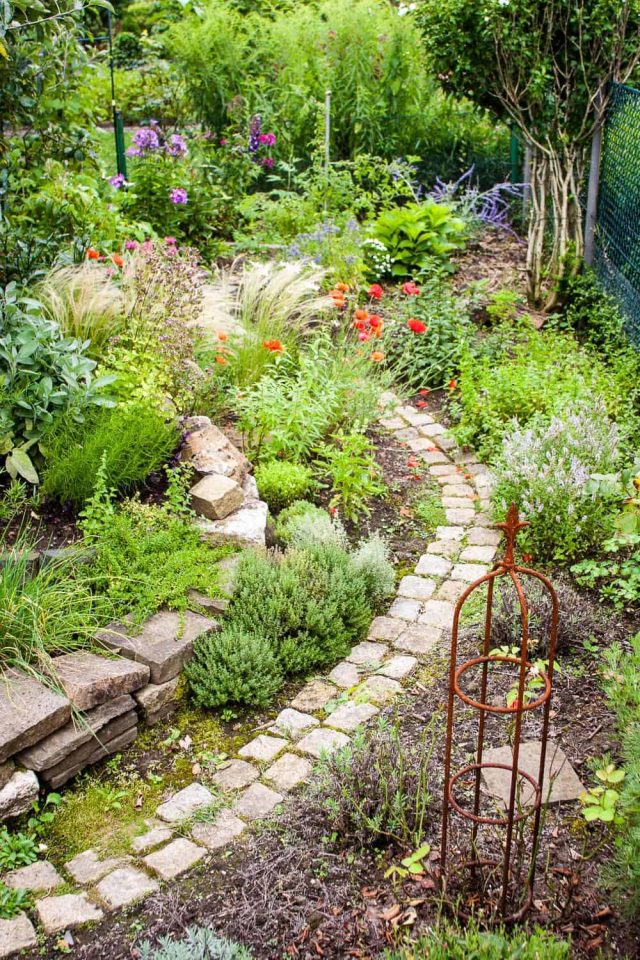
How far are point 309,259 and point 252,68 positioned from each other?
4.43 metres

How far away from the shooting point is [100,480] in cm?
368

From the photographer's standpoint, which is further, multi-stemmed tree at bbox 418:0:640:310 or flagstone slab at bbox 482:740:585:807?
multi-stemmed tree at bbox 418:0:640:310

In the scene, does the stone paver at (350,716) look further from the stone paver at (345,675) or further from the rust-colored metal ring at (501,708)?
the rust-colored metal ring at (501,708)

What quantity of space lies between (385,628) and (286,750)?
0.89 meters

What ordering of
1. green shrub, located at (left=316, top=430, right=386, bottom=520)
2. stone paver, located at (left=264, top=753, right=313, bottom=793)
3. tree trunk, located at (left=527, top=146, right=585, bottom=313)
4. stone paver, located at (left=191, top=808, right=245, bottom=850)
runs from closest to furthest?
stone paver, located at (left=191, top=808, right=245, bottom=850) → stone paver, located at (left=264, top=753, right=313, bottom=793) → green shrub, located at (left=316, top=430, right=386, bottom=520) → tree trunk, located at (left=527, top=146, right=585, bottom=313)

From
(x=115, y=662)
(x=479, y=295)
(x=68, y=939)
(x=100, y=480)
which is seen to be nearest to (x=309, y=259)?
(x=479, y=295)

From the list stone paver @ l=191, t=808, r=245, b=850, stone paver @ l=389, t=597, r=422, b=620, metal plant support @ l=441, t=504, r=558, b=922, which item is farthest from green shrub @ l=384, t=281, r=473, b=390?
metal plant support @ l=441, t=504, r=558, b=922

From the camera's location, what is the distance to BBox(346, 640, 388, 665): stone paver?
3.73 metres

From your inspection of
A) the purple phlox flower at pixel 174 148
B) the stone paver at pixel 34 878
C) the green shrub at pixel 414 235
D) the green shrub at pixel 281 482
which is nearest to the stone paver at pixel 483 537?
the green shrub at pixel 281 482

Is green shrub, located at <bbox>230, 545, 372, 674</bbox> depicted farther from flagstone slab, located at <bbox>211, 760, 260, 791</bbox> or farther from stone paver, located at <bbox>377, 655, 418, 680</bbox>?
flagstone slab, located at <bbox>211, 760, 260, 791</bbox>

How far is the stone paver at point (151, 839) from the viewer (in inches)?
111

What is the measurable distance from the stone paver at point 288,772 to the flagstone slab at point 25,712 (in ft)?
2.44

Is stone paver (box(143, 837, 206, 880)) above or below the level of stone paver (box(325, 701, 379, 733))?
above

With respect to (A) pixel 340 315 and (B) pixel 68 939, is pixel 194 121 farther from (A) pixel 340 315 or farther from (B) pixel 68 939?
(B) pixel 68 939
